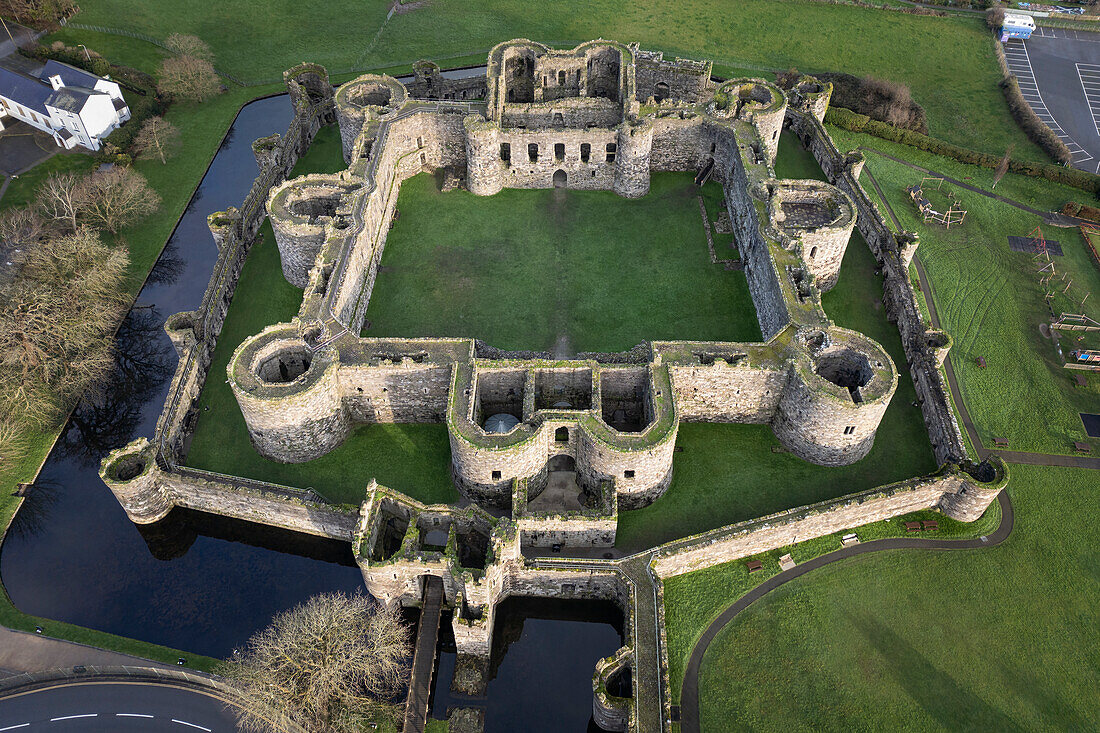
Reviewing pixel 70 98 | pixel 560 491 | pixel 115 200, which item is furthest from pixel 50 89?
pixel 560 491

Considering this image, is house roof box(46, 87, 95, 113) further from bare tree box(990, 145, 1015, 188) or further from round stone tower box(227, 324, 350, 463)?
A: bare tree box(990, 145, 1015, 188)

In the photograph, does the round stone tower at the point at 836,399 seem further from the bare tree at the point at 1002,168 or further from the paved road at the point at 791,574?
the bare tree at the point at 1002,168

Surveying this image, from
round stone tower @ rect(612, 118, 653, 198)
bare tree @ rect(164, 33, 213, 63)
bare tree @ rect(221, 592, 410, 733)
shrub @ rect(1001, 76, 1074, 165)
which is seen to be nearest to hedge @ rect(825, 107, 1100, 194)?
shrub @ rect(1001, 76, 1074, 165)

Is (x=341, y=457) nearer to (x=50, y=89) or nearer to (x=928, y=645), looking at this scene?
(x=928, y=645)

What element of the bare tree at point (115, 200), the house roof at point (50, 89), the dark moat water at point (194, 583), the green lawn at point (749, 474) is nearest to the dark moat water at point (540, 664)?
the dark moat water at point (194, 583)

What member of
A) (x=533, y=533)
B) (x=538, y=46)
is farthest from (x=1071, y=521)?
(x=538, y=46)

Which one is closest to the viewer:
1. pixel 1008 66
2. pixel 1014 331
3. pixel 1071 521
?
pixel 1071 521

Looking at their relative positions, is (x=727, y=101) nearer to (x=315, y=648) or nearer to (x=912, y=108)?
(x=912, y=108)
